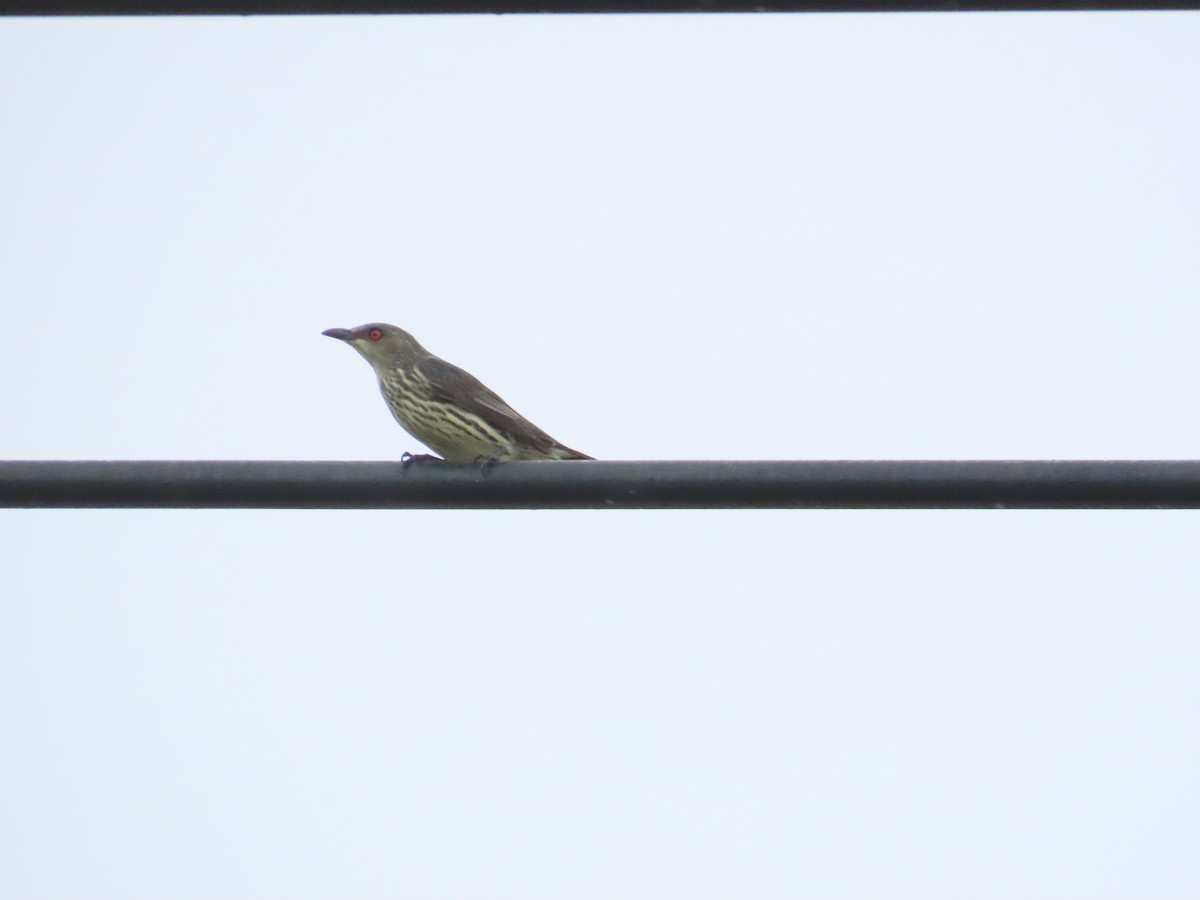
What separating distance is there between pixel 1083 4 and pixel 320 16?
1.66m

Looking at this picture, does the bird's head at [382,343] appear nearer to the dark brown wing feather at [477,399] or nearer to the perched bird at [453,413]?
the perched bird at [453,413]

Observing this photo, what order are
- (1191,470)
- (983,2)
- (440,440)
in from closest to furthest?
(1191,470), (983,2), (440,440)

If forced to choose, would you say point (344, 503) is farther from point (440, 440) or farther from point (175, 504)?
point (440, 440)

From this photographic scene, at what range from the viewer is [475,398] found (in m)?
7.80

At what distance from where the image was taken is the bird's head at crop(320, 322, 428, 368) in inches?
329

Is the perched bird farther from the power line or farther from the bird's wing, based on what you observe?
the power line

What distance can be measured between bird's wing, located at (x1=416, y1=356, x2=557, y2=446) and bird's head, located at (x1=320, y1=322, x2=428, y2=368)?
0.19 metres

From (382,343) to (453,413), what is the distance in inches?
38.7

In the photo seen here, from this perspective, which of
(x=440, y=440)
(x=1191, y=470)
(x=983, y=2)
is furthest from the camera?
(x=440, y=440)

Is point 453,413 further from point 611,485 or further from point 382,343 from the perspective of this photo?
point 611,485

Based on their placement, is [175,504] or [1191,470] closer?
[1191,470]

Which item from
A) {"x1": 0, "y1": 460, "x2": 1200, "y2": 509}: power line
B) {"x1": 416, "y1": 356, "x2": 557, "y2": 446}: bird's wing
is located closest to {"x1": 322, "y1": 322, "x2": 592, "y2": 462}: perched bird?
{"x1": 416, "y1": 356, "x2": 557, "y2": 446}: bird's wing

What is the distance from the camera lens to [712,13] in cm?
339

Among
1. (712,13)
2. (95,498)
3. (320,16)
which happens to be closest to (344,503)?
(95,498)
